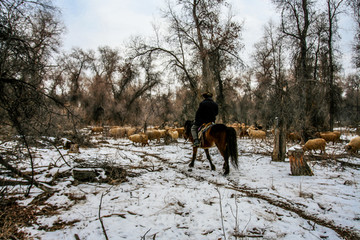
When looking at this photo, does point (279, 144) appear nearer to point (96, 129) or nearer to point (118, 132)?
point (118, 132)

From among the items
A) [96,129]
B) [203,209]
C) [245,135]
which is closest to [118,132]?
[96,129]

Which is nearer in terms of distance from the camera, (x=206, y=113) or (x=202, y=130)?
(x=202, y=130)

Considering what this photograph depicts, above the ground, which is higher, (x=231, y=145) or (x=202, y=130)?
(x=202, y=130)

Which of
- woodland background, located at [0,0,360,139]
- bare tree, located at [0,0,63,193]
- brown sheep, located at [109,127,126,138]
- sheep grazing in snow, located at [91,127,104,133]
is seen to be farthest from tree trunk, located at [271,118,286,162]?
sheep grazing in snow, located at [91,127,104,133]

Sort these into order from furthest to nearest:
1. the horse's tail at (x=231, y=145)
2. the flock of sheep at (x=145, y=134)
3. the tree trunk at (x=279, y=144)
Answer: the flock of sheep at (x=145, y=134), the tree trunk at (x=279, y=144), the horse's tail at (x=231, y=145)

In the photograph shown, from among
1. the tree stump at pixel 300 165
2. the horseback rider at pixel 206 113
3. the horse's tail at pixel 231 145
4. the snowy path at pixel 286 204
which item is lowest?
the snowy path at pixel 286 204

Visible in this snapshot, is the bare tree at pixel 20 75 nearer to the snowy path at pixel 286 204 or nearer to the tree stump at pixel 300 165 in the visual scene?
the snowy path at pixel 286 204

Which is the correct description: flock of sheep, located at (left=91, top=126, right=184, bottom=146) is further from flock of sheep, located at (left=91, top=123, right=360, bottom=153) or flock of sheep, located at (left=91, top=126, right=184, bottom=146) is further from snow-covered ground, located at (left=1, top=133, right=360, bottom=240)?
snow-covered ground, located at (left=1, top=133, right=360, bottom=240)

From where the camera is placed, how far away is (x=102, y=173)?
4.89 m

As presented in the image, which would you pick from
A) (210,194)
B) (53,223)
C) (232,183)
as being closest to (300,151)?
(232,183)

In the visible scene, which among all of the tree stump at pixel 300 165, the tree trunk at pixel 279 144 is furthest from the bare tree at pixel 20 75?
the tree trunk at pixel 279 144

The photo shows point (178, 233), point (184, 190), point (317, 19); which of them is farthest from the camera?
point (317, 19)

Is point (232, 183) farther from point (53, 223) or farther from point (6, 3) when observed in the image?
point (6, 3)

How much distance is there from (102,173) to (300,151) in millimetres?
5647
